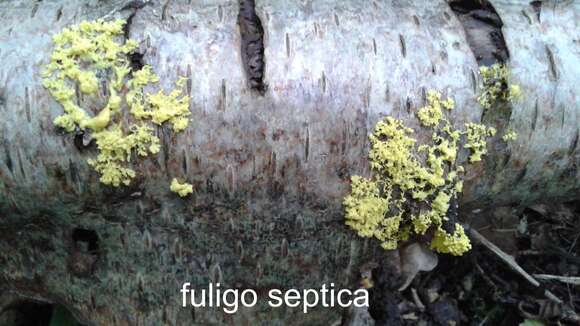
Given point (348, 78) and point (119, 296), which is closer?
point (348, 78)

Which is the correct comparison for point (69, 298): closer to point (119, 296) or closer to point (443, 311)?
point (119, 296)

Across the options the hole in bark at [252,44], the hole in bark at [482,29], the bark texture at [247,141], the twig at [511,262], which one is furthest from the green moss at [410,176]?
the twig at [511,262]

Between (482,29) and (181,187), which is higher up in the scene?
(482,29)

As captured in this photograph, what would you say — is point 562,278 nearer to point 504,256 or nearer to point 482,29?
point 504,256

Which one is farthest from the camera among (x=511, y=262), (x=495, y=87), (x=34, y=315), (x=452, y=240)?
(x=511, y=262)

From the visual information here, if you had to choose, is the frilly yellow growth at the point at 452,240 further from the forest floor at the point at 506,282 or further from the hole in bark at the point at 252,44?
the hole in bark at the point at 252,44

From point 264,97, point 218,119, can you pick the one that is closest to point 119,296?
point 218,119

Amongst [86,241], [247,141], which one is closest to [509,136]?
[247,141]
